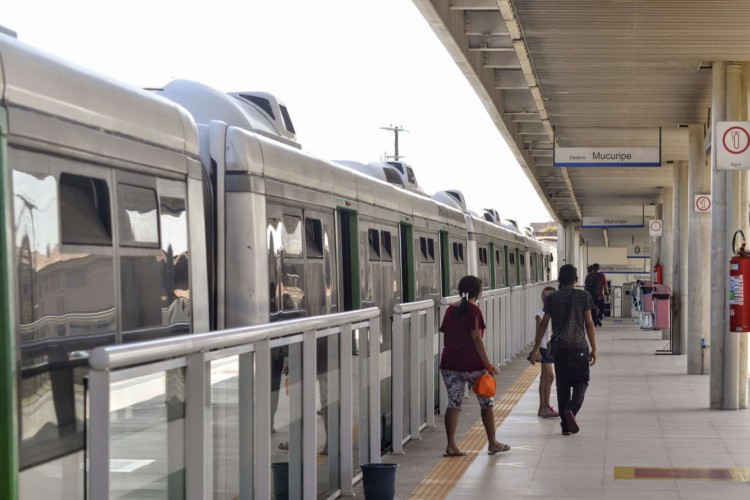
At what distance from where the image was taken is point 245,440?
6207mm

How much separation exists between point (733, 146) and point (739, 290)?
1.65m

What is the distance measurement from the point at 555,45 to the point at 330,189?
5.90 metres

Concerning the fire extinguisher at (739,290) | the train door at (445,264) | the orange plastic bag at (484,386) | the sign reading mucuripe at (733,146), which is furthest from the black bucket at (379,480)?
the train door at (445,264)

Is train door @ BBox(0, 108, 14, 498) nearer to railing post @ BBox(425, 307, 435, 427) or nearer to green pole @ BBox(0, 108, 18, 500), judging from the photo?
green pole @ BBox(0, 108, 18, 500)

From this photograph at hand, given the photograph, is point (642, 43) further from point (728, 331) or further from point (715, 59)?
point (728, 331)

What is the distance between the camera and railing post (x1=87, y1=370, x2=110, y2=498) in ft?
14.0

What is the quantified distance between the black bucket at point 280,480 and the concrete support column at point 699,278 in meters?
13.0

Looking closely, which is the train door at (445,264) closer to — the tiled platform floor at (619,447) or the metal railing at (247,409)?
the tiled platform floor at (619,447)

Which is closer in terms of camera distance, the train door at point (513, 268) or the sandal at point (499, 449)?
the sandal at point (499, 449)

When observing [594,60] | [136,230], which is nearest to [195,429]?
[136,230]

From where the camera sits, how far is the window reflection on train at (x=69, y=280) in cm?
482

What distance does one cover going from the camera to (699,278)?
19406 mm

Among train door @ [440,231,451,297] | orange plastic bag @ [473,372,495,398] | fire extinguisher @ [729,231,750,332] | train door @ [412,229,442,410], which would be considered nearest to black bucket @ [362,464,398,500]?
orange plastic bag @ [473,372,495,398]

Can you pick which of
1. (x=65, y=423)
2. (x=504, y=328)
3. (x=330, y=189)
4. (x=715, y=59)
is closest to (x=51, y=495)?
(x=65, y=423)
